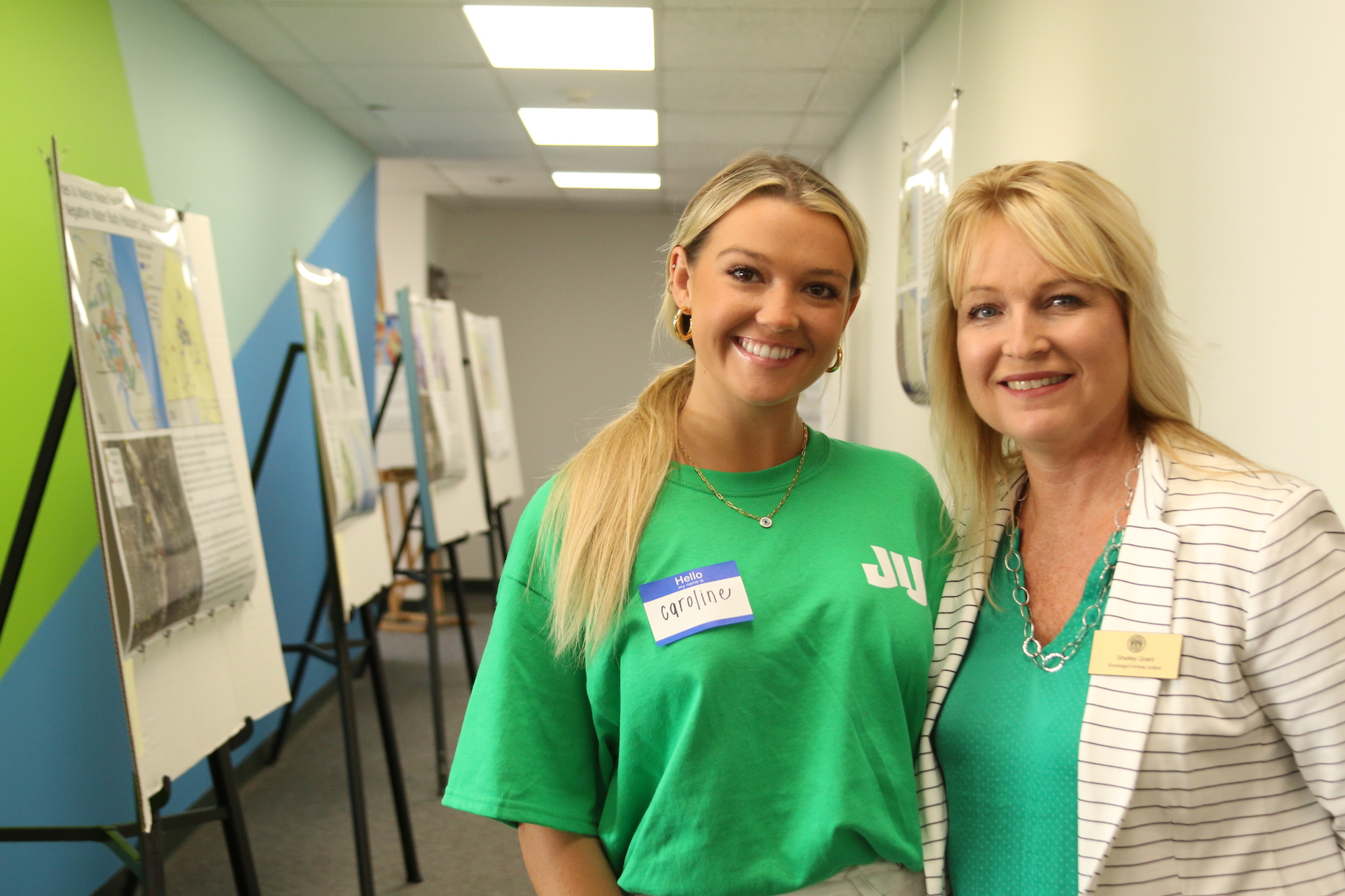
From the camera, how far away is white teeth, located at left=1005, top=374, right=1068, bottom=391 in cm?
120

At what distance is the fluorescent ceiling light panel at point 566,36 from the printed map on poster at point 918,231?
3.81 feet

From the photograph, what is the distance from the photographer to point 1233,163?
1.78 meters

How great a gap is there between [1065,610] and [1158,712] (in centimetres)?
18

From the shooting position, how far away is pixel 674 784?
1.15 m

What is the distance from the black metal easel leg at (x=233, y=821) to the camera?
2.14 m

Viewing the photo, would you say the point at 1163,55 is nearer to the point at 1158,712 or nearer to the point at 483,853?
the point at 1158,712

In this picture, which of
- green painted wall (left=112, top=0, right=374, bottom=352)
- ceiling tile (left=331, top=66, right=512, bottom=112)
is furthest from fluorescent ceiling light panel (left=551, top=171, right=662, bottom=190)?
green painted wall (left=112, top=0, right=374, bottom=352)

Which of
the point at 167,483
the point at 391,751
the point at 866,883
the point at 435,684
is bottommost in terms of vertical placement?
the point at 435,684

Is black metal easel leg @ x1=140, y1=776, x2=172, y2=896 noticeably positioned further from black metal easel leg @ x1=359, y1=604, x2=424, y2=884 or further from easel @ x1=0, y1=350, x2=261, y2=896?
black metal easel leg @ x1=359, y1=604, x2=424, y2=884

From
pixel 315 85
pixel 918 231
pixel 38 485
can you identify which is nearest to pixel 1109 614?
pixel 38 485

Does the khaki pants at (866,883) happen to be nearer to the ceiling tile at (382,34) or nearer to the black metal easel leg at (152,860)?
the black metal easel leg at (152,860)

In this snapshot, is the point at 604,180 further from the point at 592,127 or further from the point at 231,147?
the point at 231,147

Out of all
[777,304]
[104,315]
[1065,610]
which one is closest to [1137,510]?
[1065,610]

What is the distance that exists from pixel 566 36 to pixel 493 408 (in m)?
2.49
